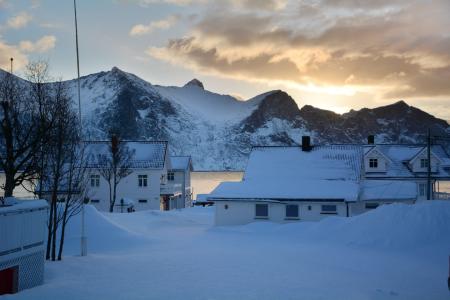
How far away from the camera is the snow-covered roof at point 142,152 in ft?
184

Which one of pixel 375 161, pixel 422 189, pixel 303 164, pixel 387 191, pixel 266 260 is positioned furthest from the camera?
pixel 422 189

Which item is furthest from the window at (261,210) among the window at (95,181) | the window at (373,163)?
the window at (95,181)

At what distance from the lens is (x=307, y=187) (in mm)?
39812

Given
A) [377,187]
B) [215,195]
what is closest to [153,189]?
[215,195]

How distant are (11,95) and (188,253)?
419 inches

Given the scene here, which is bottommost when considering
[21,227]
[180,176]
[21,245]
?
[21,245]

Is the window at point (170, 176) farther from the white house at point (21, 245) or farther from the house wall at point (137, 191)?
the white house at point (21, 245)

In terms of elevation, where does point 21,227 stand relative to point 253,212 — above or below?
above

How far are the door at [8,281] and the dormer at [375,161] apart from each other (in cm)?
4487

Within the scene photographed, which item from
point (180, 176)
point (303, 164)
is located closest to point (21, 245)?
point (303, 164)

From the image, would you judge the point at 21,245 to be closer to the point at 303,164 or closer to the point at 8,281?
the point at 8,281

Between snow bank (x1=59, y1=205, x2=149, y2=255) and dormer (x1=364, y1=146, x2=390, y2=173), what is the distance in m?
31.4

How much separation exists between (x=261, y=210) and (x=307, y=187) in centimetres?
449

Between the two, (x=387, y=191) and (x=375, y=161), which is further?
(x=375, y=161)
